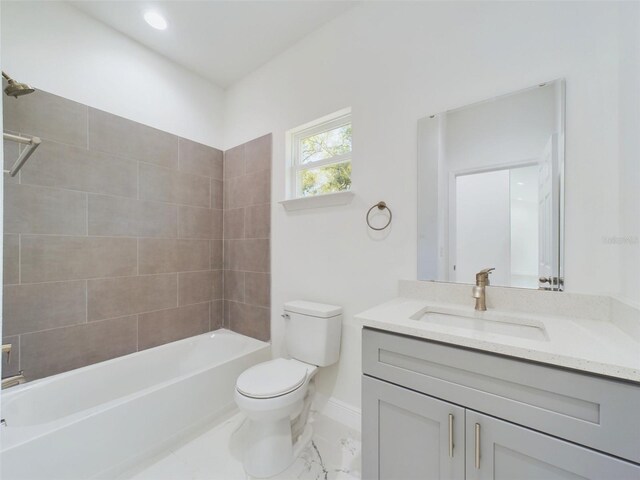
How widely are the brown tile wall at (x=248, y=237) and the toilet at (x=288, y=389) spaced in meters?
0.55

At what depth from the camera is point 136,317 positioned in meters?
2.16

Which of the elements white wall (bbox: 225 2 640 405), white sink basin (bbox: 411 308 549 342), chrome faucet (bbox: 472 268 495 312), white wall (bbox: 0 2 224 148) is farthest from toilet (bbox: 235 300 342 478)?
white wall (bbox: 0 2 224 148)

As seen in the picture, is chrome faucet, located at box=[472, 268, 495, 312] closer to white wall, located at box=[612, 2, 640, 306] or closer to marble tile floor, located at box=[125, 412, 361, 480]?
white wall, located at box=[612, 2, 640, 306]

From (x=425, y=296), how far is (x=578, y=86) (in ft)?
3.74

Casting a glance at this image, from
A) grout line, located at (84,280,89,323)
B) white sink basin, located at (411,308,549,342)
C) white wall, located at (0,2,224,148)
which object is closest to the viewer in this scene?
white sink basin, located at (411,308,549,342)

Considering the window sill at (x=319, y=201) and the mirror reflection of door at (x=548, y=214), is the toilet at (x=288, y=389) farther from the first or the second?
the mirror reflection of door at (x=548, y=214)

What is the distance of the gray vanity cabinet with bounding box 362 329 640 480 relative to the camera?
78 centimetres

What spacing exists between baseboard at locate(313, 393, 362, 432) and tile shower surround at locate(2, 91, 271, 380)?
0.69 metres

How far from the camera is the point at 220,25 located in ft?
6.64

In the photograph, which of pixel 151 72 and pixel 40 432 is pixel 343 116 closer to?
pixel 151 72

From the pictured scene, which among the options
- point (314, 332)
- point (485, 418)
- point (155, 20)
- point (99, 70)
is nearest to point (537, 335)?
point (485, 418)

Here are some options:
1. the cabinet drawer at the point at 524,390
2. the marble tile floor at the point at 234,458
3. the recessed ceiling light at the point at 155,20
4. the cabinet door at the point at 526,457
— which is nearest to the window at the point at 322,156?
the recessed ceiling light at the point at 155,20

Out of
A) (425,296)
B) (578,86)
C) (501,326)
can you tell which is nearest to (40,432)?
(425,296)

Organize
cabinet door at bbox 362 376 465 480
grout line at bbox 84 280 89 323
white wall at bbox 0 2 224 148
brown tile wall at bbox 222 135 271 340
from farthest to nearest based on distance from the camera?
brown tile wall at bbox 222 135 271 340 → grout line at bbox 84 280 89 323 → white wall at bbox 0 2 224 148 → cabinet door at bbox 362 376 465 480
